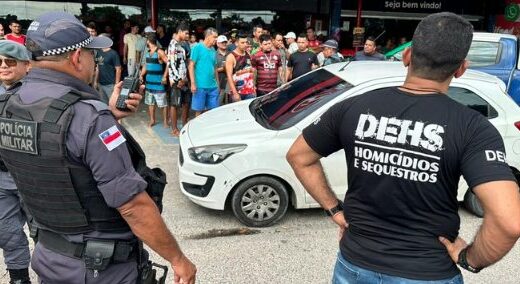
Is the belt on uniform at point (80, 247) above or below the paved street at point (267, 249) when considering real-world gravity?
above

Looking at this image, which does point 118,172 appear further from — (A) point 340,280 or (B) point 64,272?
(A) point 340,280

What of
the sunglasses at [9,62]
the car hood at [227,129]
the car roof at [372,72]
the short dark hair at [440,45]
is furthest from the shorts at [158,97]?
the short dark hair at [440,45]

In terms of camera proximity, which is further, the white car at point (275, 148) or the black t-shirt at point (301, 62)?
the black t-shirt at point (301, 62)

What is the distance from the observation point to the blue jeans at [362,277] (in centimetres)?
168

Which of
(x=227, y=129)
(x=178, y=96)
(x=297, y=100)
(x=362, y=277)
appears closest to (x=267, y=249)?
(x=227, y=129)

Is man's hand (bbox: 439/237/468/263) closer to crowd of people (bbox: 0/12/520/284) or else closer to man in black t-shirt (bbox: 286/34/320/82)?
crowd of people (bbox: 0/12/520/284)

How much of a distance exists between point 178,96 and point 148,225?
612 centimetres

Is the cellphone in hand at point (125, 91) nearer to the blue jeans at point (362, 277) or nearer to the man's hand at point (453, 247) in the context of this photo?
the blue jeans at point (362, 277)

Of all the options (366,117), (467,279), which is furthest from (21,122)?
(467,279)

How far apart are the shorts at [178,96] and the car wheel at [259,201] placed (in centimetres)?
374

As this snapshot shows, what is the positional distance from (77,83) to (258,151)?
8.38ft

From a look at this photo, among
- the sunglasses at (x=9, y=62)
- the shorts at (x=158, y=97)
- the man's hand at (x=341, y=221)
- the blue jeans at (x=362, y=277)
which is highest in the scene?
the sunglasses at (x=9, y=62)

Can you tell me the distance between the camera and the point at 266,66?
24.0 feet

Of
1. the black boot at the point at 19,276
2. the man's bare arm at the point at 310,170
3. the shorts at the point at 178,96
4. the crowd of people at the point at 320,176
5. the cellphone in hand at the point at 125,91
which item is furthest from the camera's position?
the shorts at the point at 178,96
